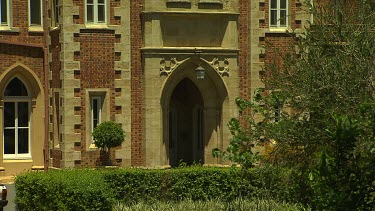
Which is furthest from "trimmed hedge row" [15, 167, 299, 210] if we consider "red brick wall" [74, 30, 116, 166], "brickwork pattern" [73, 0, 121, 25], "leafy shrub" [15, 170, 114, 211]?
"brickwork pattern" [73, 0, 121, 25]

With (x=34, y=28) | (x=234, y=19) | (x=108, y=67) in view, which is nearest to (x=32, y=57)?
(x=34, y=28)

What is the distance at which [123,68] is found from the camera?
26828mm

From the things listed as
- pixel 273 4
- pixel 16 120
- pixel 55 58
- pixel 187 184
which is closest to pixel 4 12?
pixel 55 58

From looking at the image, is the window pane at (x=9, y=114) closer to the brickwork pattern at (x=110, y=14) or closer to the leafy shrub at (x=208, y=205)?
the brickwork pattern at (x=110, y=14)

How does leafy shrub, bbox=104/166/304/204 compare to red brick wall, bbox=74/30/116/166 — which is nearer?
leafy shrub, bbox=104/166/304/204

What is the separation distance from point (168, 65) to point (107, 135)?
2.81m

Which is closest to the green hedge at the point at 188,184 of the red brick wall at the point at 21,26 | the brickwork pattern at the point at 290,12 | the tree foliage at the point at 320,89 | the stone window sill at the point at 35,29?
the tree foliage at the point at 320,89

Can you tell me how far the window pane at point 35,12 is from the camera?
93.7 feet

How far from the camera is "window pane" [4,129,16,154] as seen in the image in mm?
28250

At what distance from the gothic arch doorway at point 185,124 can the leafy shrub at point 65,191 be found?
8.67 meters

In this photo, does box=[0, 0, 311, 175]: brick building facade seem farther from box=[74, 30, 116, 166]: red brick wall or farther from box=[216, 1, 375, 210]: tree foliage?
box=[216, 1, 375, 210]: tree foliage

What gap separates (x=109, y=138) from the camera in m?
25.8

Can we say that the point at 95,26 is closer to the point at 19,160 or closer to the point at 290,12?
the point at 19,160

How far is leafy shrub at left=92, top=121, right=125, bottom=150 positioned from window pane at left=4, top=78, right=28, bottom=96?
361cm
